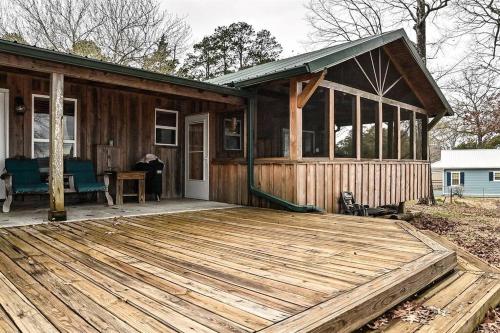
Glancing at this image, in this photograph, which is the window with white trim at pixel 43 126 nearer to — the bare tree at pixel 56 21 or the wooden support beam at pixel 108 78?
the wooden support beam at pixel 108 78

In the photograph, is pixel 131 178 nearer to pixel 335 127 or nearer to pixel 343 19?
pixel 335 127

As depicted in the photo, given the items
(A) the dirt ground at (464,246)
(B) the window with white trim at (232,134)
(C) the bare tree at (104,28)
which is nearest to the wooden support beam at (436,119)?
(A) the dirt ground at (464,246)

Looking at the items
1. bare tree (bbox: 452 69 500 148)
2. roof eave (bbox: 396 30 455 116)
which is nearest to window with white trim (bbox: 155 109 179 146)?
roof eave (bbox: 396 30 455 116)

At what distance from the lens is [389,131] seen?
8.38m

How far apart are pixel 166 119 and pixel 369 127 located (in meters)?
4.49

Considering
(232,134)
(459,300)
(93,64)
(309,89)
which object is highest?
(93,64)

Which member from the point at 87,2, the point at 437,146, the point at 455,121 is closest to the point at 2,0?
the point at 87,2

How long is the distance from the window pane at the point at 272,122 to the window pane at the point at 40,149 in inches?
145

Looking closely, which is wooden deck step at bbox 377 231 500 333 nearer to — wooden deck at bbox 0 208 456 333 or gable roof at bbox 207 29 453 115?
wooden deck at bbox 0 208 456 333

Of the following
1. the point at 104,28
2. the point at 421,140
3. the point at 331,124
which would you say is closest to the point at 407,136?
the point at 421,140

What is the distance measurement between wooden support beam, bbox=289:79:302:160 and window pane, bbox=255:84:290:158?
33 centimetres

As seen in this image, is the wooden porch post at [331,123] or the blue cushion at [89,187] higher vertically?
the wooden porch post at [331,123]

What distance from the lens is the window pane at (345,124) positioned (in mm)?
6849

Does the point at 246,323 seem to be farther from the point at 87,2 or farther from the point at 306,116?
the point at 87,2
